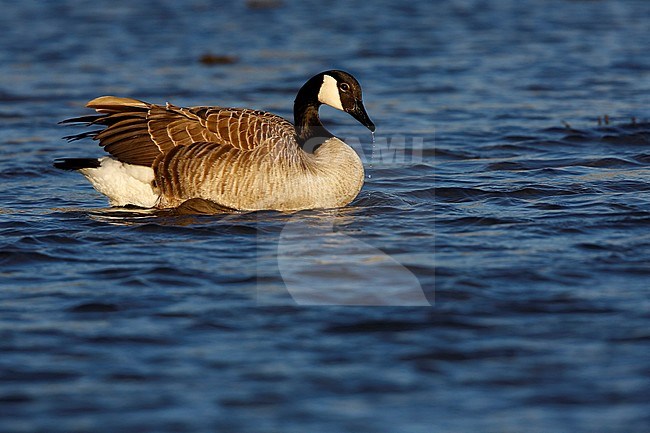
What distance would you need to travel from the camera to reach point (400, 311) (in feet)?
22.9

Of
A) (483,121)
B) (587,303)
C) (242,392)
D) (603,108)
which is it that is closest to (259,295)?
(242,392)

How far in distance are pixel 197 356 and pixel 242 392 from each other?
0.61 meters

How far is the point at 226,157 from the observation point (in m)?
9.71

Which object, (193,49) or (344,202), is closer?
(344,202)

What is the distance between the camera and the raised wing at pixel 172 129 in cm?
979

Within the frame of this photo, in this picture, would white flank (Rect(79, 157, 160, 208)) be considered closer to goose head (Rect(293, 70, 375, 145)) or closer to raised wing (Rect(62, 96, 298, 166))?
raised wing (Rect(62, 96, 298, 166))

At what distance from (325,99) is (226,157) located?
124 centimetres

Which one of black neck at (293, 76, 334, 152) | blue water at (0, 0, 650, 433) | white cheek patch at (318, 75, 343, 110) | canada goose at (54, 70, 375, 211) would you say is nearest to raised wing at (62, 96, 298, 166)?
canada goose at (54, 70, 375, 211)

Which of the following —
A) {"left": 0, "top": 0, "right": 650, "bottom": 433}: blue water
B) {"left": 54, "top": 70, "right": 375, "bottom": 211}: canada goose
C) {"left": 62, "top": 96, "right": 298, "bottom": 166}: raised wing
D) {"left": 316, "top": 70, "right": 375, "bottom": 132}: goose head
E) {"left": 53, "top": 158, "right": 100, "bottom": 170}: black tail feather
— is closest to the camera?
{"left": 0, "top": 0, "right": 650, "bottom": 433}: blue water

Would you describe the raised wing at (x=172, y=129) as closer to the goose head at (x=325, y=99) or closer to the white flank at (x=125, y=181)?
the white flank at (x=125, y=181)

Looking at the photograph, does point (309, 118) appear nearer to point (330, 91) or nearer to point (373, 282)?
point (330, 91)

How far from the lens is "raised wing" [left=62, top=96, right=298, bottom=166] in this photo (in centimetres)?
979

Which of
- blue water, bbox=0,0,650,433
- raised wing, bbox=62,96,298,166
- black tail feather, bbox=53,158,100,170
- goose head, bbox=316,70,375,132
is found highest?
goose head, bbox=316,70,375,132

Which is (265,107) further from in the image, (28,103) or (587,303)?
(587,303)
